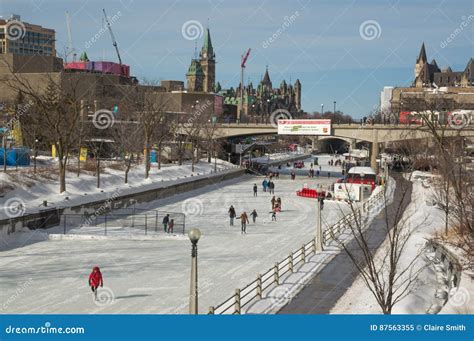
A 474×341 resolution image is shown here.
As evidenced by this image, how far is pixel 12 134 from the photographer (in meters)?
64.2

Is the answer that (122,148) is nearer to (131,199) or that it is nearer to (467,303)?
(131,199)

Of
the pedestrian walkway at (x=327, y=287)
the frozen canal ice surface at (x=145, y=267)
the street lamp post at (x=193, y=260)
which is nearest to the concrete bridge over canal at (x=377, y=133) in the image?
the frozen canal ice surface at (x=145, y=267)

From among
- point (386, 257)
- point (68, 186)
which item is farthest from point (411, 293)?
point (68, 186)

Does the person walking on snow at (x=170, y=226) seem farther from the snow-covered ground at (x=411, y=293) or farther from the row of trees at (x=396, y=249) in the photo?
the snow-covered ground at (x=411, y=293)

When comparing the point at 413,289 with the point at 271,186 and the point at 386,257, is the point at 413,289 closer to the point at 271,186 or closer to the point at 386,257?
the point at 386,257

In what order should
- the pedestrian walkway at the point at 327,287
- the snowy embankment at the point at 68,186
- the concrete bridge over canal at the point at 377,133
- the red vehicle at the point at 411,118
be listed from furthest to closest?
the red vehicle at the point at 411,118
the concrete bridge over canal at the point at 377,133
the snowy embankment at the point at 68,186
the pedestrian walkway at the point at 327,287

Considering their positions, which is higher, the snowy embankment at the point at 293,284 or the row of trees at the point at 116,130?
the row of trees at the point at 116,130

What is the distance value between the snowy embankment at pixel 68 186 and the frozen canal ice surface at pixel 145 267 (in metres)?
5.87

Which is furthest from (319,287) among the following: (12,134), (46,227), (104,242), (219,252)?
(12,134)

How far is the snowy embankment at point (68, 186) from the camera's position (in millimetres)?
34125

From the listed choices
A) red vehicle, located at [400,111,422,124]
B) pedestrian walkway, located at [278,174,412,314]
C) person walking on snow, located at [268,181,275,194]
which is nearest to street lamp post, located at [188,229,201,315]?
pedestrian walkway, located at [278,174,412,314]

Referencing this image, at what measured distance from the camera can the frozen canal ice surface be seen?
59.5 ft

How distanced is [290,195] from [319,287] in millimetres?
33403

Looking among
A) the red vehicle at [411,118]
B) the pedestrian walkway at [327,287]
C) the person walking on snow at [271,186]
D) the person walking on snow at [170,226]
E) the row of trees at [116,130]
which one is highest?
the red vehicle at [411,118]
